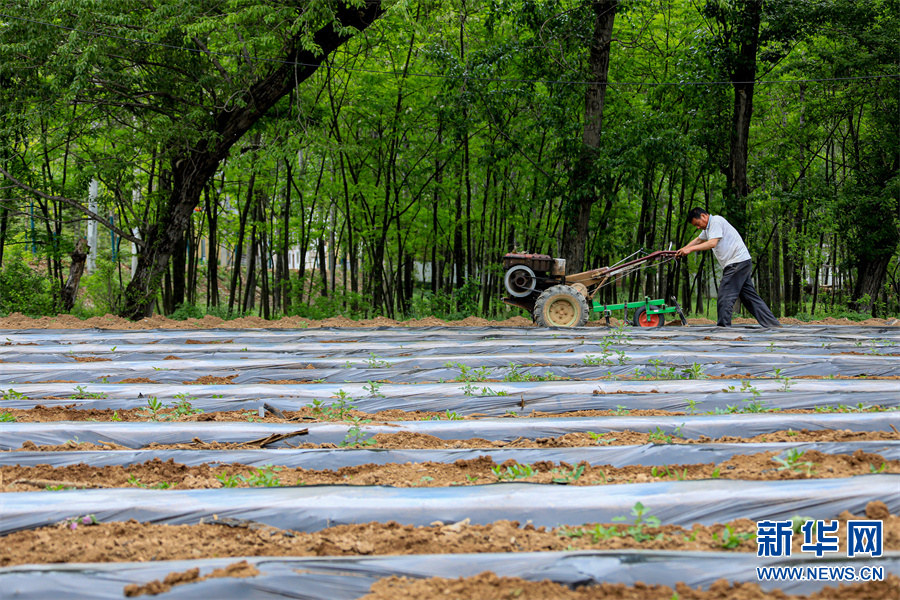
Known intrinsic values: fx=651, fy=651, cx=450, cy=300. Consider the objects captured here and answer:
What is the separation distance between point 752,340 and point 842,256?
8.63 m

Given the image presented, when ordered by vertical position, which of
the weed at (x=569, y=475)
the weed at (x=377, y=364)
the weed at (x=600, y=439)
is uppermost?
the weed at (x=377, y=364)

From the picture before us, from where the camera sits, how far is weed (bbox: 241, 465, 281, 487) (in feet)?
6.86

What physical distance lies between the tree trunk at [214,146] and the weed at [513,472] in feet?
23.4

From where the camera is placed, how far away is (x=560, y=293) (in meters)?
6.98

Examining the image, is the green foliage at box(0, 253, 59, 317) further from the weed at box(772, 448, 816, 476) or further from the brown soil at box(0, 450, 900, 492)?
the weed at box(772, 448, 816, 476)

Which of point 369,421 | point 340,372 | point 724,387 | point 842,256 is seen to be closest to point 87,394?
point 340,372

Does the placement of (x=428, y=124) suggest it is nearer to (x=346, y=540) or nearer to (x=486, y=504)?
(x=486, y=504)

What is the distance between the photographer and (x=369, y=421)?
286 cm

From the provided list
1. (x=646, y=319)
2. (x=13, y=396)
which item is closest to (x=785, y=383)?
(x=646, y=319)

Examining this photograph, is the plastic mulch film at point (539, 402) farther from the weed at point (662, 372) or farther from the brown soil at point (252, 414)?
the weed at point (662, 372)

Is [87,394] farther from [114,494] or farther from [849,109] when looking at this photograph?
[849,109]

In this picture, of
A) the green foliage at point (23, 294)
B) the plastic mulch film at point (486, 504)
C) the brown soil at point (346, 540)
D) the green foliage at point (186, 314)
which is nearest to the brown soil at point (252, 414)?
the plastic mulch film at point (486, 504)

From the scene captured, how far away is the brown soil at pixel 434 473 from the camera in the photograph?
2045mm

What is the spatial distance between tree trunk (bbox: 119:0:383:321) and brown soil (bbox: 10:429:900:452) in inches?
252
